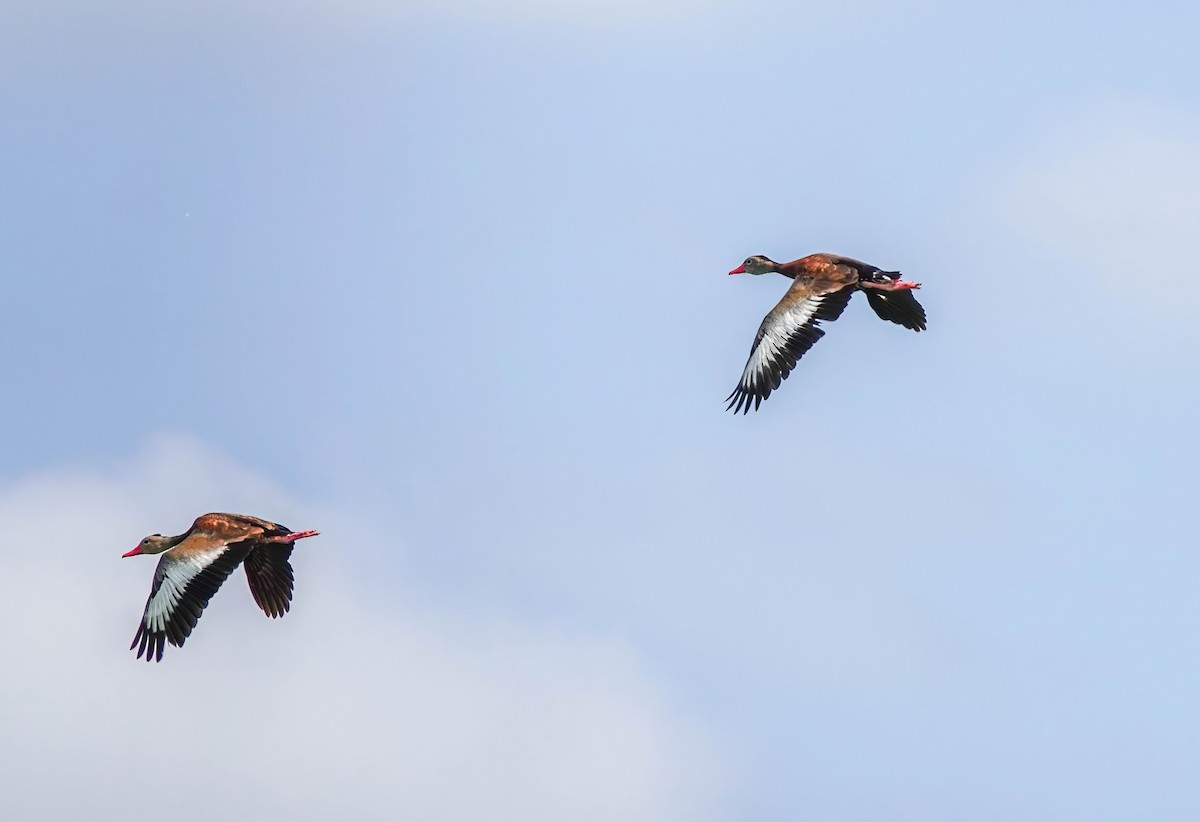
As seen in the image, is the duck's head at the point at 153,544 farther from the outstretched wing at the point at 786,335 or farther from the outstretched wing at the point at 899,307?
the outstretched wing at the point at 899,307

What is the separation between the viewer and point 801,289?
124 ft

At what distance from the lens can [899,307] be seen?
37906mm

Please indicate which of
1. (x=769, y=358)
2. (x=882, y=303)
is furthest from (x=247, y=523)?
(x=882, y=303)

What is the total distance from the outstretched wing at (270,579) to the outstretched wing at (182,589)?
0.79 meters

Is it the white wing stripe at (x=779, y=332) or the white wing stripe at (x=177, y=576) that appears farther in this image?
the white wing stripe at (x=779, y=332)

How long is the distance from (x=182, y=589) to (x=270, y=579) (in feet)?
5.64

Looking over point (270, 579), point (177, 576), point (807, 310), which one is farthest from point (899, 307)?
point (177, 576)

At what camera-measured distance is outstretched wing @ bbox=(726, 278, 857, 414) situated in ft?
122

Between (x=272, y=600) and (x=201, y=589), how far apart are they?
1.65 meters

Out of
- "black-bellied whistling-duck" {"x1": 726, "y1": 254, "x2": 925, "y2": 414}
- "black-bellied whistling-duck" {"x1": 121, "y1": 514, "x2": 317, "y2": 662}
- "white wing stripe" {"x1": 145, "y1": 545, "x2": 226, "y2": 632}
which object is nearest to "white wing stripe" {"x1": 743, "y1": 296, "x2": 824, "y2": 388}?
"black-bellied whistling-duck" {"x1": 726, "y1": 254, "x2": 925, "y2": 414}

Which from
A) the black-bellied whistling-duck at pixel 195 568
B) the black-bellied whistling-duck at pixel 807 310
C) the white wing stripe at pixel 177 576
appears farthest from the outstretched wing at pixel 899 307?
the white wing stripe at pixel 177 576

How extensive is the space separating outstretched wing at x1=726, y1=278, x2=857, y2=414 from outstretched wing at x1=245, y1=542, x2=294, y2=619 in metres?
8.28

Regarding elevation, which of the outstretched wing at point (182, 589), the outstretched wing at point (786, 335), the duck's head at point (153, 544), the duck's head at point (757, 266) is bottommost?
the outstretched wing at point (182, 589)

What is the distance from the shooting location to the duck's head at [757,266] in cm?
3958
